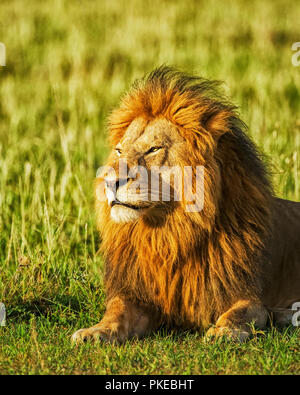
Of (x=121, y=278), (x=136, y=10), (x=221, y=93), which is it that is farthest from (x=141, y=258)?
(x=136, y=10)

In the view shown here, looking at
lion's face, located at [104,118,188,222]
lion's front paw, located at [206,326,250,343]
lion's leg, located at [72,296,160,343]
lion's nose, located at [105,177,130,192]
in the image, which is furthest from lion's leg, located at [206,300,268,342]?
lion's nose, located at [105,177,130,192]

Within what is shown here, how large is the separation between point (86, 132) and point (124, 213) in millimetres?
4619

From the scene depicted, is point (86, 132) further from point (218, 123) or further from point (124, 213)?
point (124, 213)

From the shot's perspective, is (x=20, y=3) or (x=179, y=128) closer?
(x=179, y=128)

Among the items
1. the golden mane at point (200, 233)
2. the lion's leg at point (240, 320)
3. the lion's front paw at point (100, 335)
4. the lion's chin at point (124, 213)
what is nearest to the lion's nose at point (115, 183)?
the lion's chin at point (124, 213)

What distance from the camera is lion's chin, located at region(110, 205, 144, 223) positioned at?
3.98m

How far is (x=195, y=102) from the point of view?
4.29 m

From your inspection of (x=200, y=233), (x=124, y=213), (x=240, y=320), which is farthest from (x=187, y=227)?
(x=240, y=320)

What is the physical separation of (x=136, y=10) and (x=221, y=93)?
461 inches

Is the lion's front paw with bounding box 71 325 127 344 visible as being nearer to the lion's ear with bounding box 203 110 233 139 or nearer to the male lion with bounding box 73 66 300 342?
the male lion with bounding box 73 66 300 342

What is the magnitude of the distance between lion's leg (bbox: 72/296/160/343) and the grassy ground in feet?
0.31

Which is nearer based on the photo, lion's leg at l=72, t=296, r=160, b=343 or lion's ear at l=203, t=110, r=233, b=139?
lion's leg at l=72, t=296, r=160, b=343

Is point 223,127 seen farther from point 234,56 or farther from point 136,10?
point 136,10

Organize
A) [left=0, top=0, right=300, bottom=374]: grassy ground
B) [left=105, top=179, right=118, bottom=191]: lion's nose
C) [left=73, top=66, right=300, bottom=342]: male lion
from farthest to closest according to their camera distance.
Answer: [left=73, top=66, right=300, bottom=342]: male lion, [left=105, top=179, right=118, bottom=191]: lion's nose, [left=0, top=0, right=300, bottom=374]: grassy ground
